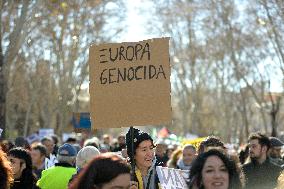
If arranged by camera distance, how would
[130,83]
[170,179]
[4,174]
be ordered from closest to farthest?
1. [4,174]
2. [170,179]
3. [130,83]

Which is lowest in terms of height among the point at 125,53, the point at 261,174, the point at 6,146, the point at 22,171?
the point at 261,174

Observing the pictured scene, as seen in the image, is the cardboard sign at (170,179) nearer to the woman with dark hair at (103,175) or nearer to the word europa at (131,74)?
the word europa at (131,74)

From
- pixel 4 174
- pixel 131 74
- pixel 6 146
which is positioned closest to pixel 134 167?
pixel 131 74

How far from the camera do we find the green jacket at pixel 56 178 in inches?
288

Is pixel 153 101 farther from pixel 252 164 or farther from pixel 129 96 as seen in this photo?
pixel 252 164

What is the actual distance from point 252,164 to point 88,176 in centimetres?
445

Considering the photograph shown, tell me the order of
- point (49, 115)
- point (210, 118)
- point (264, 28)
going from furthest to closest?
point (210, 118), point (49, 115), point (264, 28)

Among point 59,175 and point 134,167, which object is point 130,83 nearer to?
point 134,167

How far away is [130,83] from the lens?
6.77 m

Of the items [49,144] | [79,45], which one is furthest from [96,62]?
[79,45]

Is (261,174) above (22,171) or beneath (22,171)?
beneath

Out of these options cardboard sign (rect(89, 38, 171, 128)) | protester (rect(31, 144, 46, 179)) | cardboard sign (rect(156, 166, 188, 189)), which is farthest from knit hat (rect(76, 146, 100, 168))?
protester (rect(31, 144, 46, 179))

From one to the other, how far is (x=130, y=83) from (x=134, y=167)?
876 millimetres

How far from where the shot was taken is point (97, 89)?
6852mm
